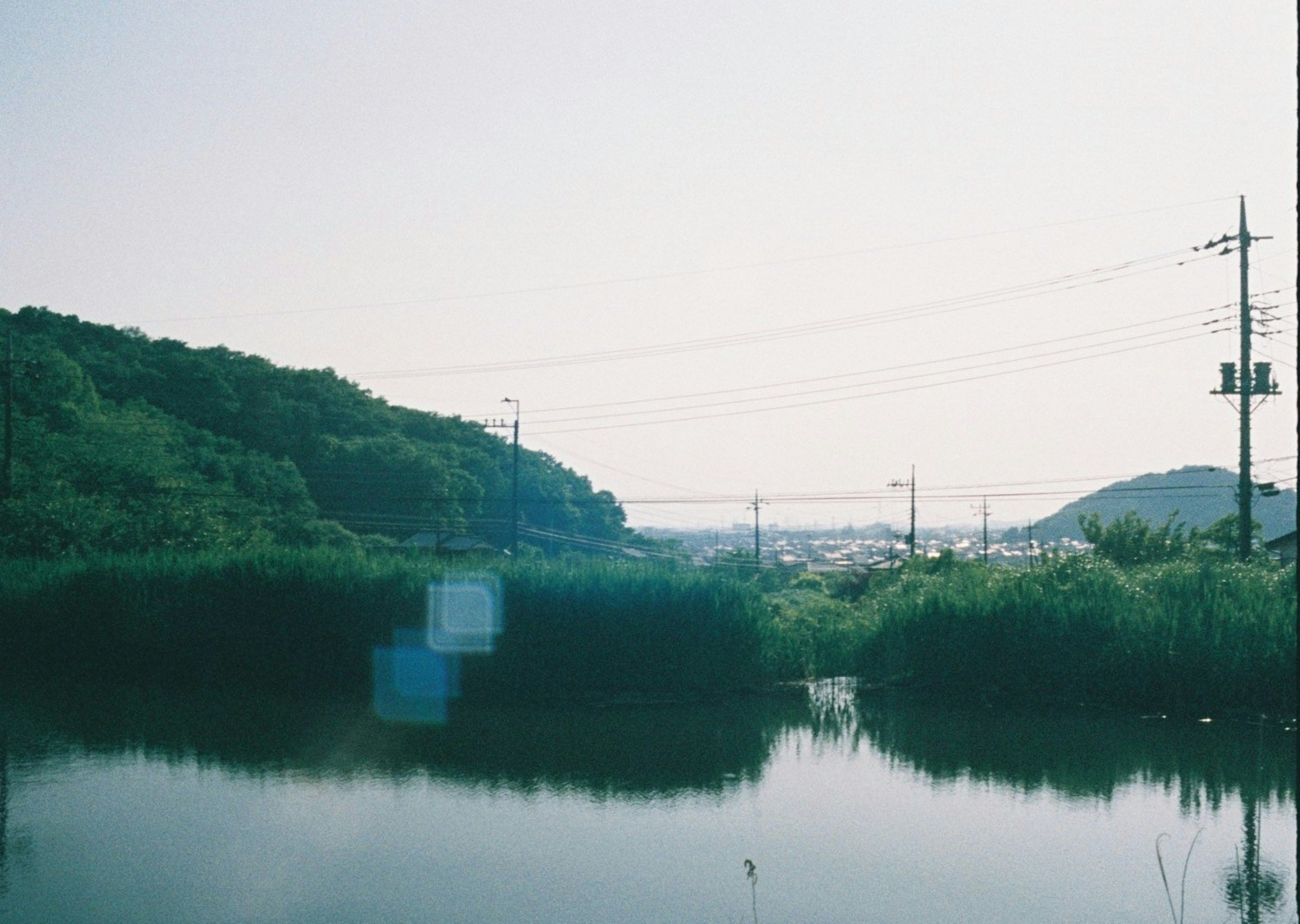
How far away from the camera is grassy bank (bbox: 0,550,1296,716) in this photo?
1858 cm

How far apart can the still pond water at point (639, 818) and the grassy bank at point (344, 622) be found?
241cm

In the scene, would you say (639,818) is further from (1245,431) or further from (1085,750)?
(1245,431)

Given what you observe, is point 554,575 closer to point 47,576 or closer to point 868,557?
point 47,576

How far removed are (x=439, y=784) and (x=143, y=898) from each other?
4.42 m

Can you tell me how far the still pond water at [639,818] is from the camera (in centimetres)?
896

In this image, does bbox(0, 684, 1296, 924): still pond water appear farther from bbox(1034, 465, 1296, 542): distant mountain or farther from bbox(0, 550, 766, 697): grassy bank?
bbox(1034, 465, 1296, 542): distant mountain

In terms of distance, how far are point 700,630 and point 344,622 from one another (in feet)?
22.1

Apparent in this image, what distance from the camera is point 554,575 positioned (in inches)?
824

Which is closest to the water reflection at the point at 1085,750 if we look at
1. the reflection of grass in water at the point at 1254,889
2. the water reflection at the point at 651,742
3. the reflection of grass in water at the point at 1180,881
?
the water reflection at the point at 651,742

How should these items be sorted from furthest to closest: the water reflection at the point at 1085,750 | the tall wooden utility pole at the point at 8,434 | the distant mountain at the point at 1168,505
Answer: the distant mountain at the point at 1168,505 → the tall wooden utility pole at the point at 8,434 → the water reflection at the point at 1085,750

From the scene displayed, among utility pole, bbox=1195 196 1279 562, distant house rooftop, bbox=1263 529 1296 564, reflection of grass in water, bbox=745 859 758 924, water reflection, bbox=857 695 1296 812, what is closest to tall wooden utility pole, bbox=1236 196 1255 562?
utility pole, bbox=1195 196 1279 562

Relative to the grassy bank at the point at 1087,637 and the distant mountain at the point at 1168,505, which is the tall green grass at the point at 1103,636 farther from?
the distant mountain at the point at 1168,505

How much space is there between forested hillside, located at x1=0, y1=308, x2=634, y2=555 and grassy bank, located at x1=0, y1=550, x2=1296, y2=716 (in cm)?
1163

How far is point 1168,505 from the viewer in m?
120
